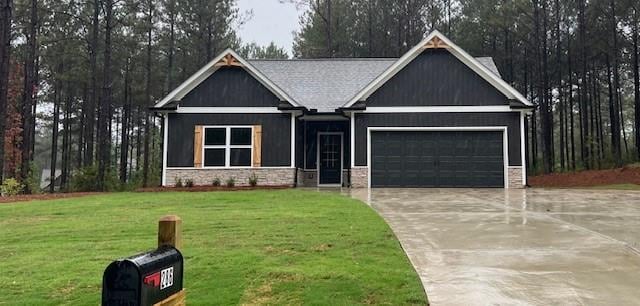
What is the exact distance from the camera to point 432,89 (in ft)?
59.6

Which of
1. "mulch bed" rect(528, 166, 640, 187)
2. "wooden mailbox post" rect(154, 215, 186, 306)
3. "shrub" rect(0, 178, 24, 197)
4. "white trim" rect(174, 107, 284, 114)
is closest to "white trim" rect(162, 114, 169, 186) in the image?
"white trim" rect(174, 107, 284, 114)

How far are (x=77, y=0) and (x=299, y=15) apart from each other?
13751mm

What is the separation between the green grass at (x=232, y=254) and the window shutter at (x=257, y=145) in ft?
24.1

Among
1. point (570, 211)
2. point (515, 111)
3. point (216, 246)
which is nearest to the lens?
point (216, 246)

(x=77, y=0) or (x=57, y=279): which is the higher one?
(x=77, y=0)

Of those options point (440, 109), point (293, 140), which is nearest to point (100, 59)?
point (293, 140)

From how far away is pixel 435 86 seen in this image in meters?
18.2

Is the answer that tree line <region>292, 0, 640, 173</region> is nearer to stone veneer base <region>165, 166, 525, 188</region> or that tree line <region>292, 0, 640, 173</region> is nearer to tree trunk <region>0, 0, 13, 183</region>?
stone veneer base <region>165, 166, 525, 188</region>

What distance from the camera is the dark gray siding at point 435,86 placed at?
18.0m

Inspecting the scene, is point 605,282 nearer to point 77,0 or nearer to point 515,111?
point 515,111

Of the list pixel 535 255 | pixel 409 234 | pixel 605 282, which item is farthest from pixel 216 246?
pixel 605 282

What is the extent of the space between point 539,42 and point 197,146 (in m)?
20.9

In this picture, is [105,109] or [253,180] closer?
[253,180]

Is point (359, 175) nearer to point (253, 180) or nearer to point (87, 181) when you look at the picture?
point (253, 180)
